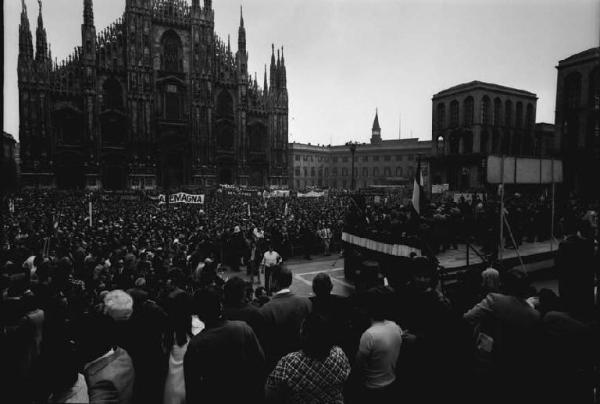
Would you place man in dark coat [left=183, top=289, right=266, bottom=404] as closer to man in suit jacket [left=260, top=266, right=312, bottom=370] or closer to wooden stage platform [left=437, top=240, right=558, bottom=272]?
man in suit jacket [left=260, top=266, right=312, bottom=370]

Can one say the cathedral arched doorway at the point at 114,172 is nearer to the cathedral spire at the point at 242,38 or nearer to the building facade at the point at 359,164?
the cathedral spire at the point at 242,38

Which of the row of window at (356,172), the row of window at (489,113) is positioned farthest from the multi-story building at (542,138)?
the row of window at (356,172)

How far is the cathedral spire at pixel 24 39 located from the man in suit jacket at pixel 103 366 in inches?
1937

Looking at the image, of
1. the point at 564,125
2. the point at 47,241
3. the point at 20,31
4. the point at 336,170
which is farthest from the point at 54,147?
the point at 336,170

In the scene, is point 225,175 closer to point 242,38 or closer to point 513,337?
point 242,38

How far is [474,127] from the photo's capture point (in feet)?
141

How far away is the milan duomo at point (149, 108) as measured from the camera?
133 ft

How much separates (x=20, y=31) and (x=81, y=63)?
6.28 m

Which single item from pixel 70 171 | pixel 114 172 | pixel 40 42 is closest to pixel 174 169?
pixel 114 172

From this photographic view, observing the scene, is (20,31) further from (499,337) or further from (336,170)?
(336,170)

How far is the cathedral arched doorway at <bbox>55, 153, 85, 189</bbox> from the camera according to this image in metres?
41.1

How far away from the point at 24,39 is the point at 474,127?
5088 cm

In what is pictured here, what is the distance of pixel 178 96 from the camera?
4803 cm

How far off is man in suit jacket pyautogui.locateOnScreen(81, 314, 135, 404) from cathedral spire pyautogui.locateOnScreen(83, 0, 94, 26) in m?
50.7
